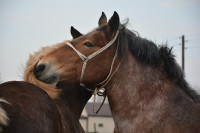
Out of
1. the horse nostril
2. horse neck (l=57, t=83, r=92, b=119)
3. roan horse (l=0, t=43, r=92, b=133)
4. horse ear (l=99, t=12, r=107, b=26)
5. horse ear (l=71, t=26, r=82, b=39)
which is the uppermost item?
horse ear (l=99, t=12, r=107, b=26)

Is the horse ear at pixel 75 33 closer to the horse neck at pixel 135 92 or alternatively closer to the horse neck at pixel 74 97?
the horse neck at pixel 74 97

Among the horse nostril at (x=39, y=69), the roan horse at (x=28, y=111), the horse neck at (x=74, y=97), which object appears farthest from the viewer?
the horse neck at (x=74, y=97)

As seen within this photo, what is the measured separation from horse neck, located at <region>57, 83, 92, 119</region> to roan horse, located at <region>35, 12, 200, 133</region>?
61cm

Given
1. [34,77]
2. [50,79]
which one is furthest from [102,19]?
[34,77]

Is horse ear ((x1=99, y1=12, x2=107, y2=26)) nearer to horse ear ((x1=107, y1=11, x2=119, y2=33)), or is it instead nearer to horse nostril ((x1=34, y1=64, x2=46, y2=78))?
horse ear ((x1=107, y1=11, x2=119, y2=33))

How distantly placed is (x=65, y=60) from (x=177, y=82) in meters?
1.81

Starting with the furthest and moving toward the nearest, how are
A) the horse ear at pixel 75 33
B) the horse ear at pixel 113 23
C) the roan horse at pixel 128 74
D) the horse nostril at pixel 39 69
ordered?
the horse ear at pixel 75 33, the horse ear at pixel 113 23, the horse nostril at pixel 39 69, the roan horse at pixel 128 74

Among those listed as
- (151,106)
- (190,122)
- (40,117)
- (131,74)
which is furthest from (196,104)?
(40,117)

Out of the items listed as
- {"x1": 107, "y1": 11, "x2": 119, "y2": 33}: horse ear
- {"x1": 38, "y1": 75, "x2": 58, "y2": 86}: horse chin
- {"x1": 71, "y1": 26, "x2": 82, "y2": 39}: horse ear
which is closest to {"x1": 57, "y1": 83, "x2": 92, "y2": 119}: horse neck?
{"x1": 38, "y1": 75, "x2": 58, "y2": 86}: horse chin

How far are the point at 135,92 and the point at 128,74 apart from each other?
1.04 feet

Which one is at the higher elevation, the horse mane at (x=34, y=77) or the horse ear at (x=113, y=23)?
the horse ear at (x=113, y=23)

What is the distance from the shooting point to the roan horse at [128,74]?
4.43 meters

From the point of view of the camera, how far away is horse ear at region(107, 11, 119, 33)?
188 inches

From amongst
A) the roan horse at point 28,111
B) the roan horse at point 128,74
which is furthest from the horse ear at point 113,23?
the roan horse at point 28,111
